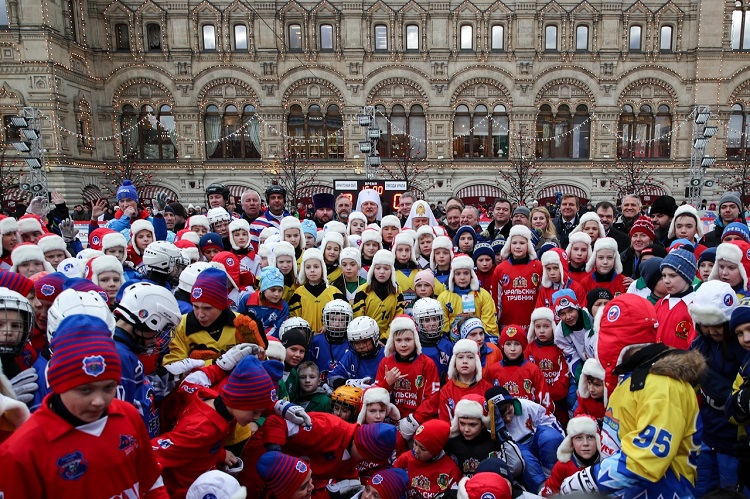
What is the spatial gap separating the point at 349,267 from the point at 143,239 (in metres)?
3.02

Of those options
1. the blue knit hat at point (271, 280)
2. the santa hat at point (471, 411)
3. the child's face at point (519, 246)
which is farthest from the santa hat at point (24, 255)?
the child's face at point (519, 246)

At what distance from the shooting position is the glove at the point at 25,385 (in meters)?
2.80

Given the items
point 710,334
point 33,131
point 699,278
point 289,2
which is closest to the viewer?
point 710,334

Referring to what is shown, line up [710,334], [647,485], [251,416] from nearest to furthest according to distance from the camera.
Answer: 1. [647,485]
2. [251,416]
3. [710,334]

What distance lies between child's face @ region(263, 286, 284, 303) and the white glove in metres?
1.87

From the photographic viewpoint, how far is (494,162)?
90.8 ft

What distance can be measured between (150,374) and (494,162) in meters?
26.5

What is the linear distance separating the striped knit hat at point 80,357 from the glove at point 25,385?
3.54 ft

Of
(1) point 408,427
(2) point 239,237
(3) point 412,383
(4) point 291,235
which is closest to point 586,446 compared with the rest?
(1) point 408,427

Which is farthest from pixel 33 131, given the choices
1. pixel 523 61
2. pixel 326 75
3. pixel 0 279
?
pixel 523 61

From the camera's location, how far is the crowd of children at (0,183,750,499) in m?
2.29

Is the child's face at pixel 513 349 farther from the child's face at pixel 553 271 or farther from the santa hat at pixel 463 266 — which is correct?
the child's face at pixel 553 271

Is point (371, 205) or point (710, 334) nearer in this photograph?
point (710, 334)

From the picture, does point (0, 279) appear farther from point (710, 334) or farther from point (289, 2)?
point (289, 2)
